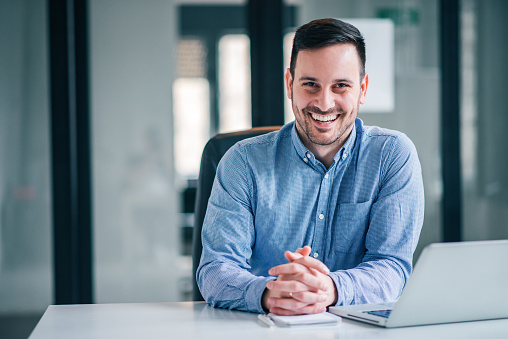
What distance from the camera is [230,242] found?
4.74ft

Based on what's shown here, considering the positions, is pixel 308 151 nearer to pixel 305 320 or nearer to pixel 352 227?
pixel 352 227

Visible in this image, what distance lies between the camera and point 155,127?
2.83 meters

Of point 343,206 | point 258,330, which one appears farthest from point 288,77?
point 258,330

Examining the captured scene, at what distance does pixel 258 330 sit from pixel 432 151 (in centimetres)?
225

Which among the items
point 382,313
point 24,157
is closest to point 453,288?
point 382,313

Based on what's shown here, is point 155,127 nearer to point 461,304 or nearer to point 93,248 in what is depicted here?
point 93,248

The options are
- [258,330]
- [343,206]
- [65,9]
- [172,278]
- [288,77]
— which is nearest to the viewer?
[258,330]

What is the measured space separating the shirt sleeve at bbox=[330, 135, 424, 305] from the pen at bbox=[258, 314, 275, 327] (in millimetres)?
204

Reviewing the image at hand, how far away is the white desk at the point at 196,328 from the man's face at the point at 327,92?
618 mm

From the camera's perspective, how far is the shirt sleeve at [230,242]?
1257 mm

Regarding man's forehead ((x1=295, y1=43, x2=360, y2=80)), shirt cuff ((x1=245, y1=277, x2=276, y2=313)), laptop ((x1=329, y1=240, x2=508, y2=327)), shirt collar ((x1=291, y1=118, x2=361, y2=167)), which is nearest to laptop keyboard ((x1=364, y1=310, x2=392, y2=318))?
laptop ((x1=329, y1=240, x2=508, y2=327))

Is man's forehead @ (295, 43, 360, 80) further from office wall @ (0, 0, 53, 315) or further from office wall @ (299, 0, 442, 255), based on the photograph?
office wall @ (0, 0, 53, 315)

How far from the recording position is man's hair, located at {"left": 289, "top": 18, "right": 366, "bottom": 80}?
1556mm

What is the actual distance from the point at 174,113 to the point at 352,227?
156 centimetres
